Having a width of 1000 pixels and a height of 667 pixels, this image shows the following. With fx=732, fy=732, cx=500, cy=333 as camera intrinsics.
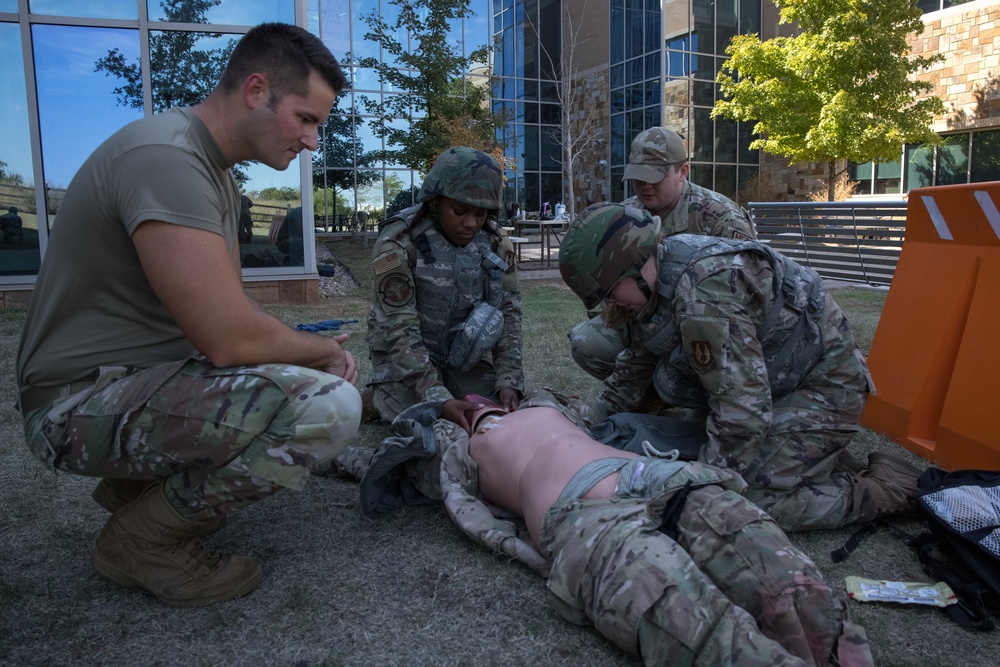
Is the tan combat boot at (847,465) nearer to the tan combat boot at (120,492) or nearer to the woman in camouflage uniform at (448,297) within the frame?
the woman in camouflage uniform at (448,297)

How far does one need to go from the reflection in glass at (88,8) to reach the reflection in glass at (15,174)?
35 cm

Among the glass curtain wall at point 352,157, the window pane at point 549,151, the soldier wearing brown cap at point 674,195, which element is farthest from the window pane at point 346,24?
the soldier wearing brown cap at point 674,195

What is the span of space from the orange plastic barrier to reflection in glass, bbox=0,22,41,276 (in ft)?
28.0

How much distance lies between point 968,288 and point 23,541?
415 centimetres

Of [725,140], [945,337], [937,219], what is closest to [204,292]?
[945,337]

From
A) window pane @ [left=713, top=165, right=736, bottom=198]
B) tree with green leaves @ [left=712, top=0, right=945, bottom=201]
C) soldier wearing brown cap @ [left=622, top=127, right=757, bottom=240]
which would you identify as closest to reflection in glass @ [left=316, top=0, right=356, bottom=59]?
tree with green leaves @ [left=712, top=0, right=945, bottom=201]

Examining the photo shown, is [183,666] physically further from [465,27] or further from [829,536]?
[465,27]

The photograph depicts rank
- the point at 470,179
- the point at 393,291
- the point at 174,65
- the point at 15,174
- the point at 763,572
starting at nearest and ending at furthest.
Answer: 1. the point at 763,572
2. the point at 470,179
3. the point at 393,291
4. the point at 15,174
5. the point at 174,65

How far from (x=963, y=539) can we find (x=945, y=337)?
4.61 ft

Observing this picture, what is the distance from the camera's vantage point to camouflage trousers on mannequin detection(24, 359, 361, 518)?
6.85ft

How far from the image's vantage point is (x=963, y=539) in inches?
93.1

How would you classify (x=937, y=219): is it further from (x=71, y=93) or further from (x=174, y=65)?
(x=71, y=93)

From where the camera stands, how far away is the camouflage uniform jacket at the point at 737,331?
2621 mm

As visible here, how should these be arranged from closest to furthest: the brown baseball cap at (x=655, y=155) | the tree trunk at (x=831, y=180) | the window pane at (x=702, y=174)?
the brown baseball cap at (x=655, y=155) → the tree trunk at (x=831, y=180) → the window pane at (x=702, y=174)
